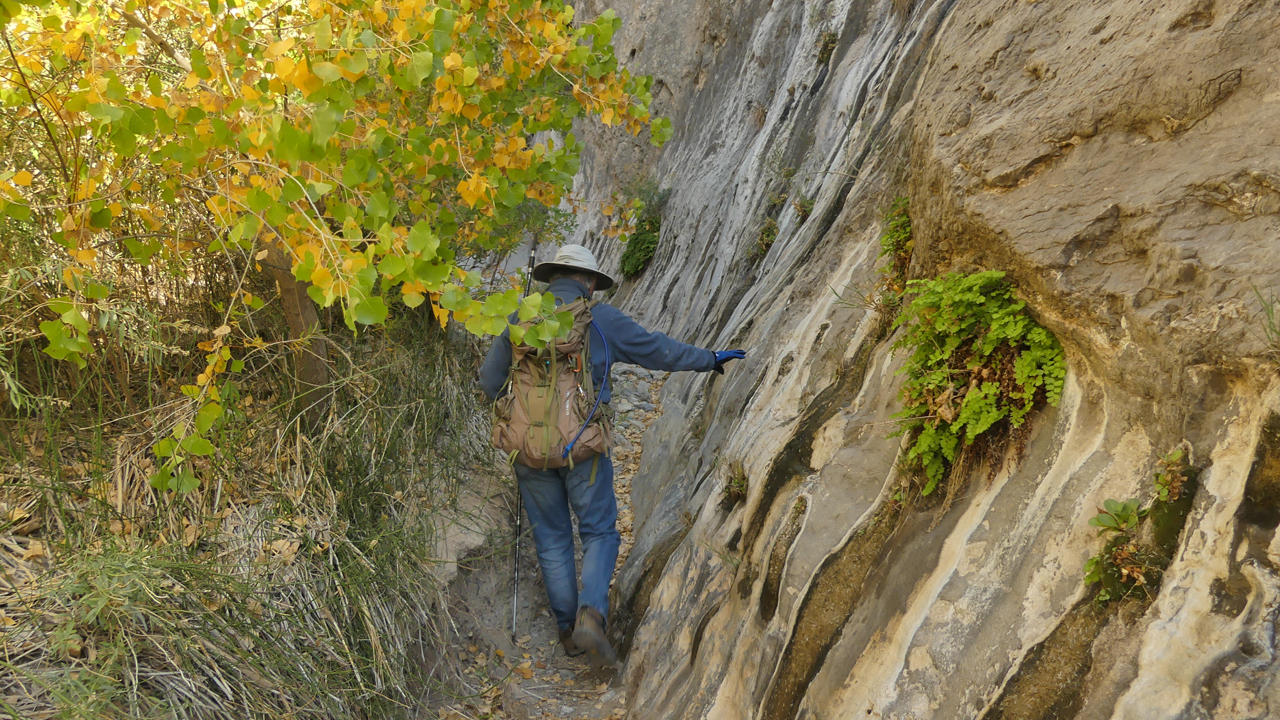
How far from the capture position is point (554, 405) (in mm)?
4785

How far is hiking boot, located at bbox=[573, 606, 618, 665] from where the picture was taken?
466cm

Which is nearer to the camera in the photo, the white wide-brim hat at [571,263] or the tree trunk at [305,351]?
the tree trunk at [305,351]

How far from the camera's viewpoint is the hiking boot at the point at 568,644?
5.11 meters

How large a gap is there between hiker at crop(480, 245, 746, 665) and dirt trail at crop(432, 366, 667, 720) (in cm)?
19

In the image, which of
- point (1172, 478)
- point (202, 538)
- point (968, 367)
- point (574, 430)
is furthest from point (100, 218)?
point (1172, 478)

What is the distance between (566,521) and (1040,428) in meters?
3.25

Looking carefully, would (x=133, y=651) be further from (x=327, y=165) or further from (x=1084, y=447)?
(x=1084, y=447)

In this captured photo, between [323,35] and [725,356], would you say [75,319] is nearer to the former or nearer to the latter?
[323,35]

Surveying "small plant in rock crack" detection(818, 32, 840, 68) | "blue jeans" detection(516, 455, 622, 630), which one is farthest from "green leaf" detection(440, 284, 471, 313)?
"small plant in rock crack" detection(818, 32, 840, 68)

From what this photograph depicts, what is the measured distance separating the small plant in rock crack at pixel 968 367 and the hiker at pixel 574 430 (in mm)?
2060

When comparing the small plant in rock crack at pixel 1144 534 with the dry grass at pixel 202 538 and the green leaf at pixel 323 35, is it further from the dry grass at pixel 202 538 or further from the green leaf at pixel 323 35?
the dry grass at pixel 202 538

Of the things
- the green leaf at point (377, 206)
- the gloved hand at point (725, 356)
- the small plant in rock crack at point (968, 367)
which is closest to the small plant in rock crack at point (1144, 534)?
the small plant in rock crack at point (968, 367)

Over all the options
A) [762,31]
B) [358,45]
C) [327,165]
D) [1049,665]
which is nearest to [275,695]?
[327,165]

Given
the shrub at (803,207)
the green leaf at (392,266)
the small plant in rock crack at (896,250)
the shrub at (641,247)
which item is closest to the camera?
the green leaf at (392,266)
